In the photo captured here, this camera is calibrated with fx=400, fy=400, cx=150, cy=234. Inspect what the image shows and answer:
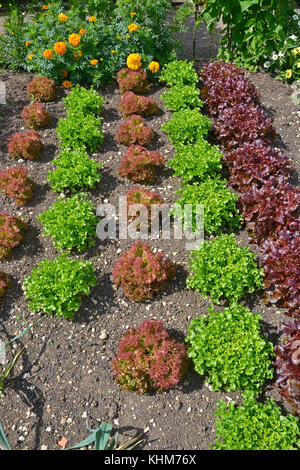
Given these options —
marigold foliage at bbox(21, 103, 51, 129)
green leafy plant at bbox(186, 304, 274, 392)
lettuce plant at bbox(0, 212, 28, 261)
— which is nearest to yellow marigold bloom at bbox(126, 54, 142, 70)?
marigold foliage at bbox(21, 103, 51, 129)

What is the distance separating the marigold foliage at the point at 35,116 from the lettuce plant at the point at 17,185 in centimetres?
113

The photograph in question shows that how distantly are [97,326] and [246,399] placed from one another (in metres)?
1.60

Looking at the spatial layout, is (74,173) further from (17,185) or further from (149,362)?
(149,362)

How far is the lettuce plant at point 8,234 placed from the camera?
457 cm

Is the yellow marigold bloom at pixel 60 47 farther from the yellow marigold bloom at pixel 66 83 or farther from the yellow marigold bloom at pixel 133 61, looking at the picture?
the yellow marigold bloom at pixel 133 61

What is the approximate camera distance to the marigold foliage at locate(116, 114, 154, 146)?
18.7 ft

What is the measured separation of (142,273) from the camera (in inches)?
162

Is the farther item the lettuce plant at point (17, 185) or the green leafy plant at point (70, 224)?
the lettuce plant at point (17, 185)

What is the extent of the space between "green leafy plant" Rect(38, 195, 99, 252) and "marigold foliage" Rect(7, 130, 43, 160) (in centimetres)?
134

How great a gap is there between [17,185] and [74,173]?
2.43 ft

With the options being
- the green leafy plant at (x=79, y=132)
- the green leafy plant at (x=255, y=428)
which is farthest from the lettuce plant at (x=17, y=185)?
the green leafy plant at (x=255, y=428)

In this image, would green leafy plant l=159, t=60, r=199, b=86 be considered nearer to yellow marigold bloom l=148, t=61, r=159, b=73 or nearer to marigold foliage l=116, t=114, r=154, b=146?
yellow marigold bloom l=148, t=61, r=159, b=73
